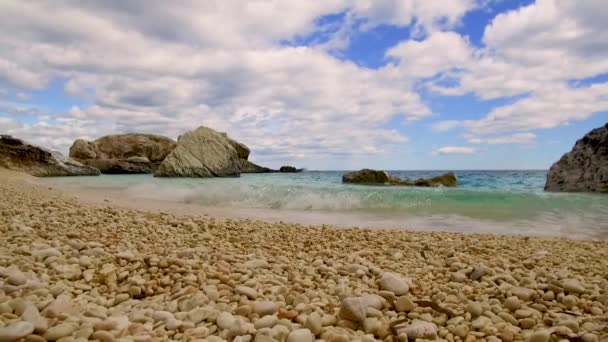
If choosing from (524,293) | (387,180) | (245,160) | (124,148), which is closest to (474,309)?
(524,293)

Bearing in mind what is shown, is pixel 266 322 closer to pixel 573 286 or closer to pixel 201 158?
pixel 573 286

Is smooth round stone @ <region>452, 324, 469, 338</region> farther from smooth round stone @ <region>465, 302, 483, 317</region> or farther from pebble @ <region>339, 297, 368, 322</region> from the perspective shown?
pebble @ <region>339, 297, 368, 322</region>

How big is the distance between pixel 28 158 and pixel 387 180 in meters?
26.9

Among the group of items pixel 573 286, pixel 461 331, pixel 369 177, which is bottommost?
pixel 461 331

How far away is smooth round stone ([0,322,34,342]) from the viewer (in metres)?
1.69

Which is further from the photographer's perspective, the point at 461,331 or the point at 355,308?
the point at 355,308

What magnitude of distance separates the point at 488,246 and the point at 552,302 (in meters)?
2.08

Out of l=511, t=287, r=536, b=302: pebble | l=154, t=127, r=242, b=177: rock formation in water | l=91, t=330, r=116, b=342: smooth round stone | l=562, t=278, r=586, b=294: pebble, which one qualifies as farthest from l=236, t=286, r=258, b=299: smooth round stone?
l=154, t=127, r=242, b=177: rock formation in water

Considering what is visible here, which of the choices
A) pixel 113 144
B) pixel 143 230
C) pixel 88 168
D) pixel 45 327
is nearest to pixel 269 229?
pixel 143 230

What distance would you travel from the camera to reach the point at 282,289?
266 cm

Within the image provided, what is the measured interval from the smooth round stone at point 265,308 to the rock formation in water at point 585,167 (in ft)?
58.8

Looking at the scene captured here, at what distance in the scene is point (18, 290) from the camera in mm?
2371

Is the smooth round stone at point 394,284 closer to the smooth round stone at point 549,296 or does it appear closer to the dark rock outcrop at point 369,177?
the smooth round stone at point 549,296

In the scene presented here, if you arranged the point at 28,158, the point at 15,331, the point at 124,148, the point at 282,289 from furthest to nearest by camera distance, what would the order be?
the point at 124,148, the point at 28,158, the point at 282,289, the point at 15,331
